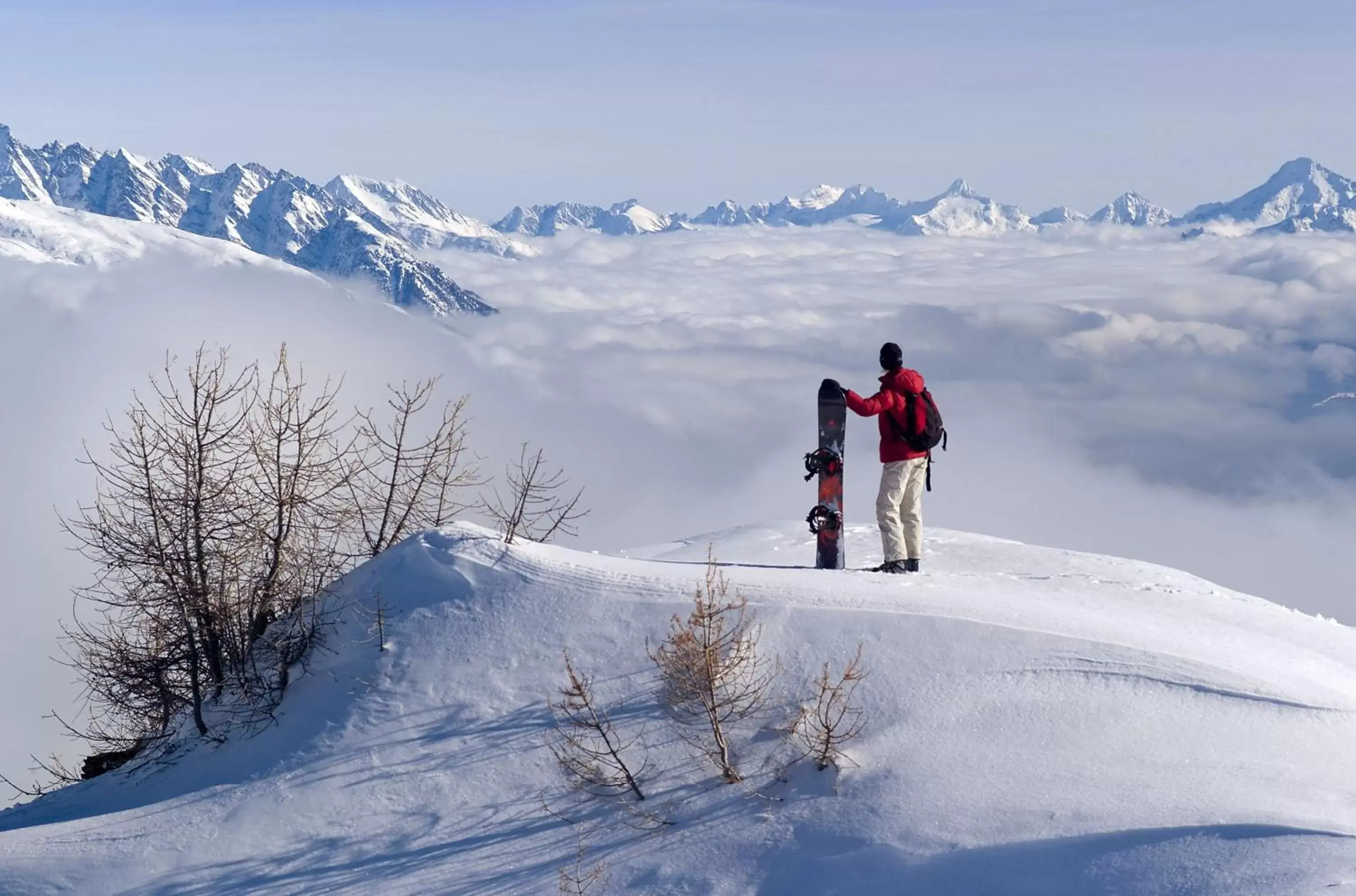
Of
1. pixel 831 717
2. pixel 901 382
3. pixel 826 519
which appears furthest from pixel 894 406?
pixel 831 717

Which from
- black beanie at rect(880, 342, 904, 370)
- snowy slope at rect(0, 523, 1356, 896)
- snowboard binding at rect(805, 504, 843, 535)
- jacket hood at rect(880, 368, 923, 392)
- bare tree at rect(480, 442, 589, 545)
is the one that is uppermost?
black beanie at rect(880, 342, 904, 370)

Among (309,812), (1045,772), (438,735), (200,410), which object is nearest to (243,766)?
(309,812)

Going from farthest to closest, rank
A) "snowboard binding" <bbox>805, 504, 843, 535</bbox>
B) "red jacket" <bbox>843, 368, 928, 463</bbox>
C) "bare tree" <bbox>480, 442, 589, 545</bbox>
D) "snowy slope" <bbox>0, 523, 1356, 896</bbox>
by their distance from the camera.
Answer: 1. "bare tree" <bbox>480, 442, 589, 545</bbox>
2. "snowboard binding" <bbox>805, 504, 843, 535</bbox>
3. "red jacket" <bbox>843, 368, 928, 463</bbox>
4. "snowy slope" <bbox>0, 523, 1356, 896</bbox>

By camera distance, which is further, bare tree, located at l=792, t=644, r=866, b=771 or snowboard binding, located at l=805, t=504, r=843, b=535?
snowboard binding, located at l=805, t=504, r=843, b=535

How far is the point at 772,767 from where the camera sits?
350 inches

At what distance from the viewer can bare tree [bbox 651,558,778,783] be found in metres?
9.02

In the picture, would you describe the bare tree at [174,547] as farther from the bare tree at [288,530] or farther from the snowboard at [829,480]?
the snowboard at [829,480]

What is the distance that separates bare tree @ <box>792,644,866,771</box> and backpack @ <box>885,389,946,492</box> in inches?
134

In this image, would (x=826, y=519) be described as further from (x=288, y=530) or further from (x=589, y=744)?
(x=288, y=530)

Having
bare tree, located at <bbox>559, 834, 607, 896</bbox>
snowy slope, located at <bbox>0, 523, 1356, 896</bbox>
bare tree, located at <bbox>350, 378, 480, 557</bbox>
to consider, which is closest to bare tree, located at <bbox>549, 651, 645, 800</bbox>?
snowy slope, located at <bbox>0, 523, 1356, 896</bbox>

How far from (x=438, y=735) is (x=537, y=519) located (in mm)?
5495

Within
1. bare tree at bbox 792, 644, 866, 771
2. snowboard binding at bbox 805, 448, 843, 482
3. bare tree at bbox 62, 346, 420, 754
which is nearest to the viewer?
bare tree at bbox 792, 644, 866, 771

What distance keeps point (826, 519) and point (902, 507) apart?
1.07 metres

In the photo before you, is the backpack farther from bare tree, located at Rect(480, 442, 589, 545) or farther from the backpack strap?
bare tree, located at Rect(480, 442, 589, 545)
